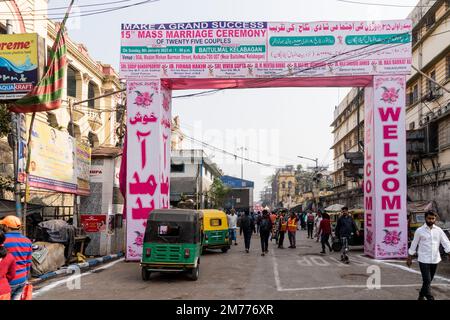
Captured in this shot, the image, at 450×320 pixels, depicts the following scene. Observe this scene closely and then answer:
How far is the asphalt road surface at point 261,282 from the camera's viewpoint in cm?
1012

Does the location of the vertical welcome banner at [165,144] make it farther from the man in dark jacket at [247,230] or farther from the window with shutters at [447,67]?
the window with shutters at [447,67]

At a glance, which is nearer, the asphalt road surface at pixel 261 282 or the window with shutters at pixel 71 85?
the asphalt road surface at pixel 261 282

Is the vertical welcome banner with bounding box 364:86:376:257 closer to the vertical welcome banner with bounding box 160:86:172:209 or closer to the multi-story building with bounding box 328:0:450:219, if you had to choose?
the multi-story building with bounding box 328:0:450:219

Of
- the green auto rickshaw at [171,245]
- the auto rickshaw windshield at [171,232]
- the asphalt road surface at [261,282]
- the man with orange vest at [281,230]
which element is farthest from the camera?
the man with orange vest at [281,230]

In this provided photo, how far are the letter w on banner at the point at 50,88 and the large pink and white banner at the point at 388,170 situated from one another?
11.3 metres

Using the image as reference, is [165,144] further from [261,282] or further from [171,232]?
[261,282]

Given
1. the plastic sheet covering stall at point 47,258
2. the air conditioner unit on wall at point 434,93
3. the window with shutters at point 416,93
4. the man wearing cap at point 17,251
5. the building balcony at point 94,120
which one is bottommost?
the plastic sheet covering stall at point 47,258

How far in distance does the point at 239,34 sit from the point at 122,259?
985cm

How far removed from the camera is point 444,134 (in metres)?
24.8

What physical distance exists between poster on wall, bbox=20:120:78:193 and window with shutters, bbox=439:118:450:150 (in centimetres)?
1864

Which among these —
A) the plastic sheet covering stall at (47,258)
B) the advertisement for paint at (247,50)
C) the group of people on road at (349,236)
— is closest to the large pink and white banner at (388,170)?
the advertisement for paint at (247,50)

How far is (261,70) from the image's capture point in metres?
Answer: 17.9

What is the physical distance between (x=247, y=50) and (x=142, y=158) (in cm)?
584
